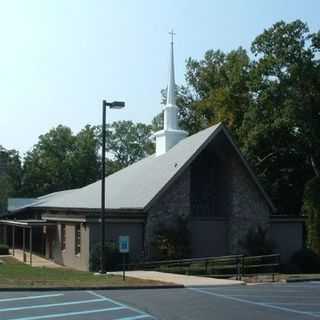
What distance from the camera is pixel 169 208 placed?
37094mm

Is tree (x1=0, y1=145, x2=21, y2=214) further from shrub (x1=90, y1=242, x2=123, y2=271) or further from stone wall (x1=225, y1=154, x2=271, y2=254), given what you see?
shrub (x1=90, y1=242, x2=123, y2=271)

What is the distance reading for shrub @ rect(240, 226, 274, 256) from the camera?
38.5 metres

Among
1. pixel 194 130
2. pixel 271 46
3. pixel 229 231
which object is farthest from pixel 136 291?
pixel 194 130

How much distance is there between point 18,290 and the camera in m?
21.5

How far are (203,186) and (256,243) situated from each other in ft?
13.8

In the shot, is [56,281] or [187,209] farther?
[187,209]

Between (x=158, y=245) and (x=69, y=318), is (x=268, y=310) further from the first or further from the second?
(x=158, y=245)

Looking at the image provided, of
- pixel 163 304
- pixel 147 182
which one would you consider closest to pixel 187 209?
pixel 147 182

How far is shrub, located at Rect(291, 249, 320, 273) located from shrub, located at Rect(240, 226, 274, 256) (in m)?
1.62

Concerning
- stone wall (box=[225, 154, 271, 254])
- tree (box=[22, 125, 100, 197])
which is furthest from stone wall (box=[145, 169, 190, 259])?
tree (box=[22, 125, 100, 197])

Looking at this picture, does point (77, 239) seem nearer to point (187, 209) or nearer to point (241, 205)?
point (187, 209)

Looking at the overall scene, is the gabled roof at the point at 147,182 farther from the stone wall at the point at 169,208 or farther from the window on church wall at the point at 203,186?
the window on church wall at the point at 203,186

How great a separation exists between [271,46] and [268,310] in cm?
3387

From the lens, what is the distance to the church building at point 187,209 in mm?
36062
